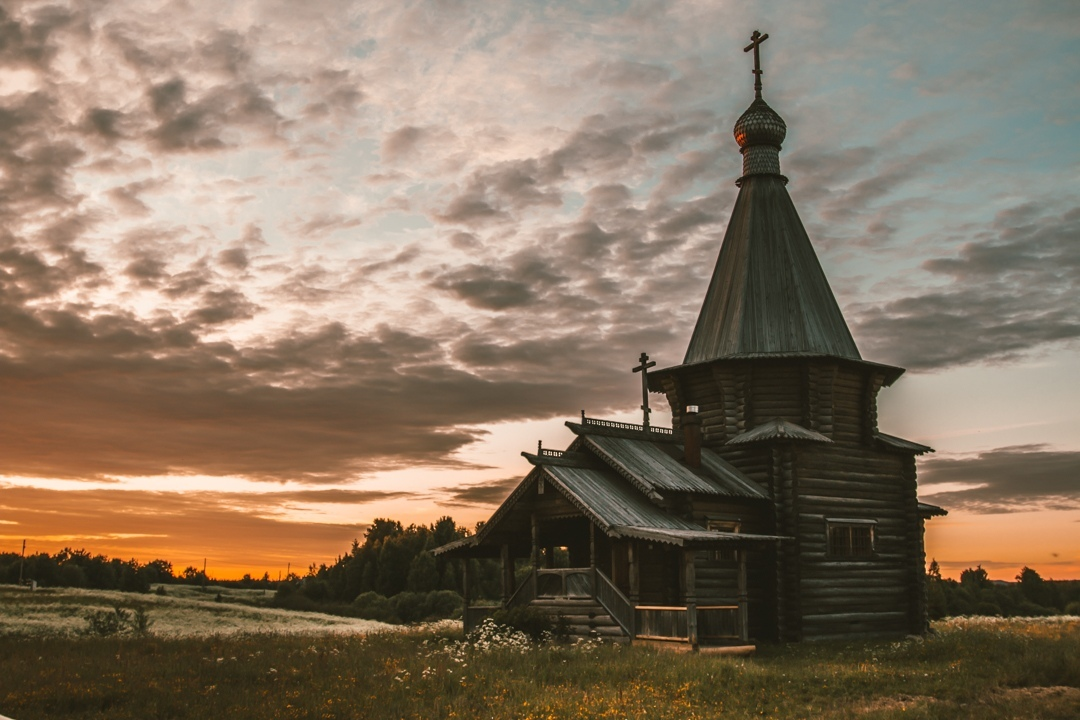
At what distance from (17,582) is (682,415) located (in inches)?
2927

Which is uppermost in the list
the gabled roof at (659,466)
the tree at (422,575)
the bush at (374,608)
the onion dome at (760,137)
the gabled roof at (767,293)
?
the onion dome at (760,137)

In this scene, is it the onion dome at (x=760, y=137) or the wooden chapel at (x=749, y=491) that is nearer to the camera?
the wooden chapel at (x=749, y=491)

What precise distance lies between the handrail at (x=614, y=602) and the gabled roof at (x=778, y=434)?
22.3 feet

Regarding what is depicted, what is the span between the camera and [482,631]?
76.9ft

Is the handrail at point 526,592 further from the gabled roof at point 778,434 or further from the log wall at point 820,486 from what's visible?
the gabled roof at point 778,434

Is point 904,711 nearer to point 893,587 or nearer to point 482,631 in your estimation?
point 482,631

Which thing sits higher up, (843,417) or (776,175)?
(776,175)

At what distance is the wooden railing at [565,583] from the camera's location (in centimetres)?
2454

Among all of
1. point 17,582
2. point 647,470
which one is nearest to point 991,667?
point 647,470

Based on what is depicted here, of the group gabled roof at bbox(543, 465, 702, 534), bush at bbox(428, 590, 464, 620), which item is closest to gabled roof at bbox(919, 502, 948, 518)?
gabled roof at bbox(543, 465, 702, 534)

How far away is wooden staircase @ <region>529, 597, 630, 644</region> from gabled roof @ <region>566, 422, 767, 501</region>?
3.18 m

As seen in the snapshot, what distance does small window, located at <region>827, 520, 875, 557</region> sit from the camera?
95.0 ft

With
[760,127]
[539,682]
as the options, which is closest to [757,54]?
[760,127]

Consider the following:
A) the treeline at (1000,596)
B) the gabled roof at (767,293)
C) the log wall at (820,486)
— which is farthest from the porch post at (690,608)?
the treeline at (1000,596)
